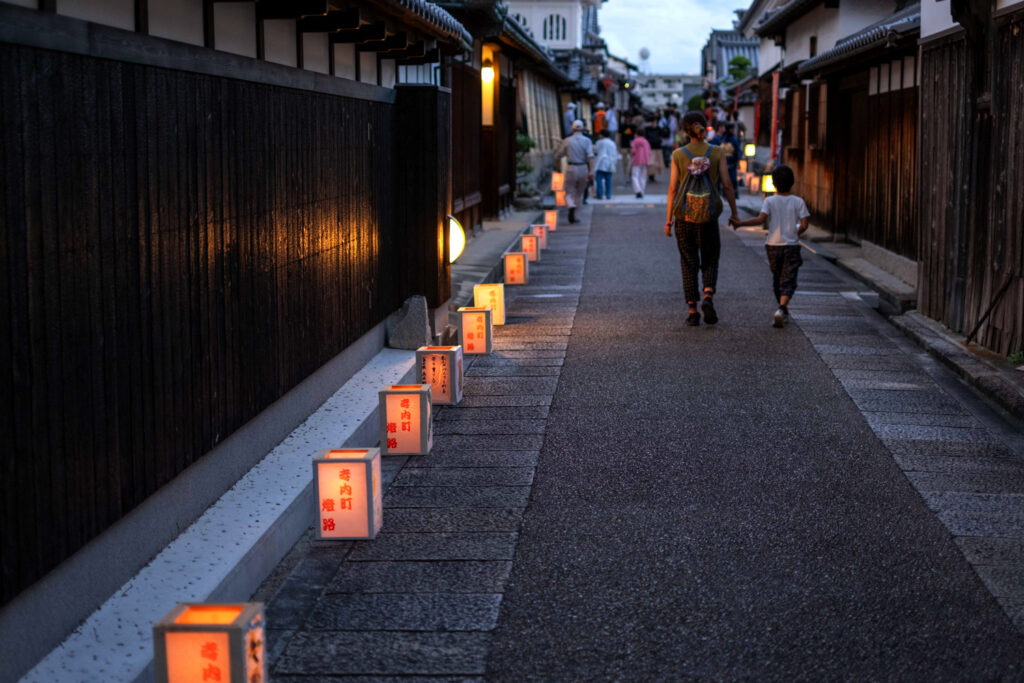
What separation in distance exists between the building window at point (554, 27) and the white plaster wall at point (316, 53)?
56.4 meters

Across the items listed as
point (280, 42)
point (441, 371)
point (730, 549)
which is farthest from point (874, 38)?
point (730, 549)

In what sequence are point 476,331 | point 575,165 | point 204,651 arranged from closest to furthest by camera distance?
1. point 204,651
2. point 476,331
3. point 575,165

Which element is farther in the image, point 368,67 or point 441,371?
point 368,67

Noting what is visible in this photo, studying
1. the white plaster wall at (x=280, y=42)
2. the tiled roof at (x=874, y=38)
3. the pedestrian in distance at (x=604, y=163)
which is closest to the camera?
the white plaster wall at (x=280, y=42)

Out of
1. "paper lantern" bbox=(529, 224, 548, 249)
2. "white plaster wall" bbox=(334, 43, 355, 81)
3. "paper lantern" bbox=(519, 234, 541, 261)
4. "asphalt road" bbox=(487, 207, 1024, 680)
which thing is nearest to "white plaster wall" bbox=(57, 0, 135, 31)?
"asphalt road" bbox=(487, 207, 1024, 680)

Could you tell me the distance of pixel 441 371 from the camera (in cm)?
997

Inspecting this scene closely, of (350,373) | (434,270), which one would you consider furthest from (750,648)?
(434,270)

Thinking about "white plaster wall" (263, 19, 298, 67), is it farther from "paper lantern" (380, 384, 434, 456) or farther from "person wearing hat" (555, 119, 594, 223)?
"person wearing hat" (555, 119, 594, 223)

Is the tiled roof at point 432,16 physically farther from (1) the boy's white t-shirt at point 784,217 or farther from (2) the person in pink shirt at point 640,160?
(2) the person in pink shirt at point 640,160

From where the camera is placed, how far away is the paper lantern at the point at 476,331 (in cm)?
1221

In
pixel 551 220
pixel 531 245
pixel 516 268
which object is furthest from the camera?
pixel 551 220

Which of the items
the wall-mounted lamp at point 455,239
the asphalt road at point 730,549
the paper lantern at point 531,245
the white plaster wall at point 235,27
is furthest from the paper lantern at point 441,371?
the paper lantern at point 531,245

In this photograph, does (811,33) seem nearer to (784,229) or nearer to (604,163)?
(604,163)

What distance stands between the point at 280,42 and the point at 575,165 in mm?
22059
